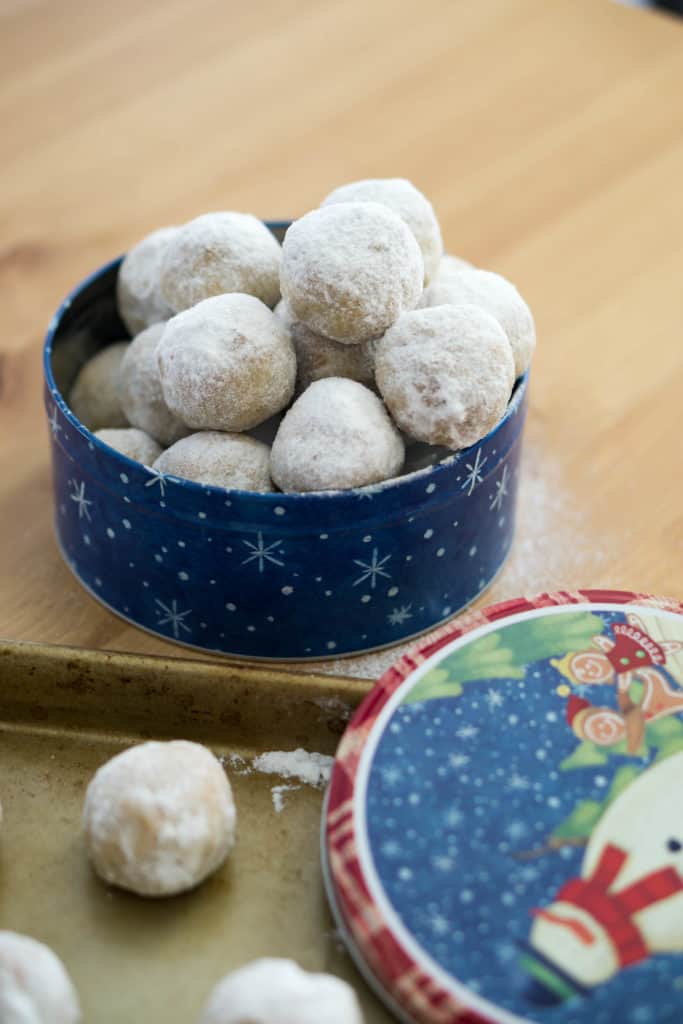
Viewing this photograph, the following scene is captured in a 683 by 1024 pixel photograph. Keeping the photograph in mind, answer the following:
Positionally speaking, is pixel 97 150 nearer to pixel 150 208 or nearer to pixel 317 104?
pixel 150 208

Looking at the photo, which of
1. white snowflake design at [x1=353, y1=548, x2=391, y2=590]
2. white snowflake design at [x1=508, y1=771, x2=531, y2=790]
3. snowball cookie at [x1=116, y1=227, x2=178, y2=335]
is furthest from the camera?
snowball cookie at [x1=116, y1=227, x2=178, y2=335]

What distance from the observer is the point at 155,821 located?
2.15ft

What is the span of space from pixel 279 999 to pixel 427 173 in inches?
39.9

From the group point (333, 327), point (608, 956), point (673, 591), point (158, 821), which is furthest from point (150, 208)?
point (608, 956)

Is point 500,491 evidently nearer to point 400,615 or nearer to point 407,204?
point 400,615

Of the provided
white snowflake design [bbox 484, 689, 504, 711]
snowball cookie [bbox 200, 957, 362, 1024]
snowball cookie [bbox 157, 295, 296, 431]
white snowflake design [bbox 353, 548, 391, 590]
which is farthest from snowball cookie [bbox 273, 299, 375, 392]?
snowball cookie [bbox 200, 957, 362, 1024]

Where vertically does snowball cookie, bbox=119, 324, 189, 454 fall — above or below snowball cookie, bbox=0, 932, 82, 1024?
above

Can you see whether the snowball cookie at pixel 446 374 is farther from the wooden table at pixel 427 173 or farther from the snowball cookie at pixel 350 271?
the wooden table at pixel 427 173

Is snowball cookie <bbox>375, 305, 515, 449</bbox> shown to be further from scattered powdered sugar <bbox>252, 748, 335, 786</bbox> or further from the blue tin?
scattered powdered sugar <bbox>252, 748, 335, 786</bbox>

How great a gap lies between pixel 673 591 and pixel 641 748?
256 mm

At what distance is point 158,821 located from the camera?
657 mm

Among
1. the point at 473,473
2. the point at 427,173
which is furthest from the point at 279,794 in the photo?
the point at 427,173

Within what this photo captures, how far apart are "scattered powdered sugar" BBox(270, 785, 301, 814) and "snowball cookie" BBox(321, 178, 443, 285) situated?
1.21 feet

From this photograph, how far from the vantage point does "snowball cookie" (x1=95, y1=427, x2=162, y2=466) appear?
85 cm
